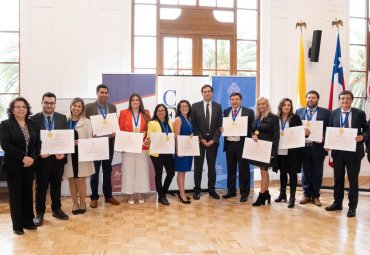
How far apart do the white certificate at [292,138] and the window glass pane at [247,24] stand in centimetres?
300

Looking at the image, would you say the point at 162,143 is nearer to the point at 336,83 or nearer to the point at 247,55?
the point at 247,55

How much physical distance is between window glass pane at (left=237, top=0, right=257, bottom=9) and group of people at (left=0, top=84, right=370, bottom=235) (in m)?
2.70

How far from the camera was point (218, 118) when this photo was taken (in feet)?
17.0

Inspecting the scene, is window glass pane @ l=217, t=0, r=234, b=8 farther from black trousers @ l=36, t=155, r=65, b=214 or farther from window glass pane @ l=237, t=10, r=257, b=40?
black trousers @ l=36, t=155, r=65, b=214

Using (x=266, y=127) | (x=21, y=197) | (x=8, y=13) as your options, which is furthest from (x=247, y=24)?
(x=21, y=197)

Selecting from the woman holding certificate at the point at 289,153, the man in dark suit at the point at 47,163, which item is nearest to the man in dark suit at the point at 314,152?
the woman holding certificate at the point at 289,153

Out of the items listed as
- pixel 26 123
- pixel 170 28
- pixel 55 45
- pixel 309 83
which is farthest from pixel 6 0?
pixel 309 83

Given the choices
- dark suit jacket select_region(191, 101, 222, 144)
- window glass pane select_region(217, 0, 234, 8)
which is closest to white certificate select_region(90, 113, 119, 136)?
dark suit jacket select_region(191, 101, 222, 144)

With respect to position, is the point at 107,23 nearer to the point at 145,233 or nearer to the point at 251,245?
the point at 145,233

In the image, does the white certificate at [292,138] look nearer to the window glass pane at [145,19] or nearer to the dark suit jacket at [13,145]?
the dark suit jacket at [13,145]

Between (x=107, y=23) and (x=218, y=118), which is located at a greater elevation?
(x=107, y=23)

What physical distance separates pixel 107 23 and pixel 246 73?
2.76 m

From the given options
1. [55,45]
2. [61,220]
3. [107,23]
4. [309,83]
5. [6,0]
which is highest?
[6,0]

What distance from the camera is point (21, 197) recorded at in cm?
365
